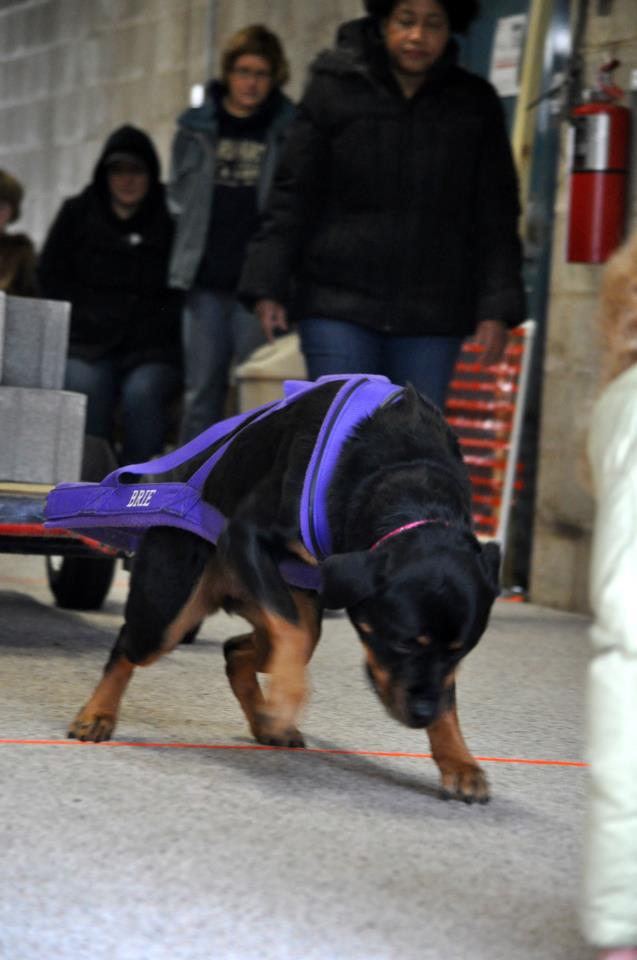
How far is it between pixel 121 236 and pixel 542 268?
172cm

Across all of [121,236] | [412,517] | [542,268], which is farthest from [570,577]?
[412,517]

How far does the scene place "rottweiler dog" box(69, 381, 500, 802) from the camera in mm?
2811

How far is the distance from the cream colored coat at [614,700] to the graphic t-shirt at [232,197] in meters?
4.55

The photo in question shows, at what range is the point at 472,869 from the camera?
2.59 metres

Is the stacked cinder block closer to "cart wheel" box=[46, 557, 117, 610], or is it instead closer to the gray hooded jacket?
"cart wheel" box=[46, 557, 117, 610]

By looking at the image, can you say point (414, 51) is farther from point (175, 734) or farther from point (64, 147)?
point (64, 147)

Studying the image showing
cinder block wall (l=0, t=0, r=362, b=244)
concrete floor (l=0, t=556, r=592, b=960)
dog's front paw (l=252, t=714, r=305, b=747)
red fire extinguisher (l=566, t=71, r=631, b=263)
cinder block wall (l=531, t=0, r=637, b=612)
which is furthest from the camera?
cinder block wall (l=0, t=0, r=362, b=244)

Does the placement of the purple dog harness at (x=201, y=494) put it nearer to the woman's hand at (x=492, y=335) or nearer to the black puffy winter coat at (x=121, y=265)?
the woman's hand at (x=492, y=335)

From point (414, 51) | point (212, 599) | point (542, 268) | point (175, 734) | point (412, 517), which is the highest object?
point (414, 51)

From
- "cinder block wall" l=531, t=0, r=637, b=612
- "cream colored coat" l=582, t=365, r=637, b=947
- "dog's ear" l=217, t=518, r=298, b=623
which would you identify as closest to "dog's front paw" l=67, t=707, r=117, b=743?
"dog's ear" l=217, t=518, r=298, b=623

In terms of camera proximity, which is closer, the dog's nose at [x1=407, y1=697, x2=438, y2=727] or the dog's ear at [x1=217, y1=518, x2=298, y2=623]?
the dog's nose at [x1=407, y1=697, x2=438, y2=727]

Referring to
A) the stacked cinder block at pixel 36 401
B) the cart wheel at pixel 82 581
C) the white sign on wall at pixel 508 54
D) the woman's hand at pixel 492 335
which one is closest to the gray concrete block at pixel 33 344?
the stacked cinder block at pixel 36 401

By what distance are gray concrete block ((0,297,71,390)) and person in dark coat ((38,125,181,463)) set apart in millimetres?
1483

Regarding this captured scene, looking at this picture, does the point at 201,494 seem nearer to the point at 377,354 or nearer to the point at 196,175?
the point at 377,354
